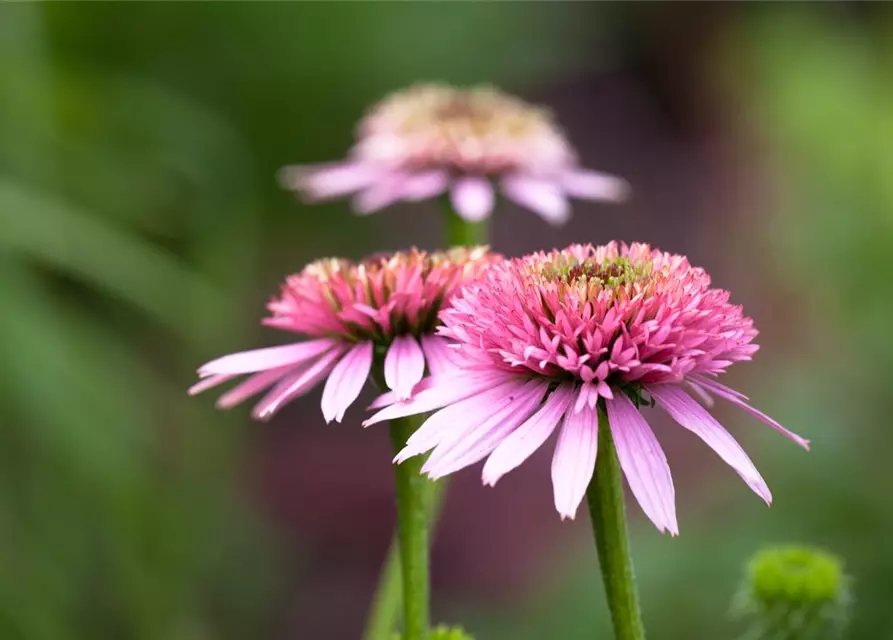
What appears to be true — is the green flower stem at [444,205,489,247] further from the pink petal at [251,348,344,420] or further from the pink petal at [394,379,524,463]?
the pink petal at [394,379,524,463]

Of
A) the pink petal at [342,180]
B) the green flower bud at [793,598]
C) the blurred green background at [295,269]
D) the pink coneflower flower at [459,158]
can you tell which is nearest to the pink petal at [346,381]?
the green flower bud at [793,598]

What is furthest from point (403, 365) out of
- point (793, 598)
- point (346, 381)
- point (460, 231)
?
point (460, 231)

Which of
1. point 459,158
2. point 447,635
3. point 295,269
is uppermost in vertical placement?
point 295,269

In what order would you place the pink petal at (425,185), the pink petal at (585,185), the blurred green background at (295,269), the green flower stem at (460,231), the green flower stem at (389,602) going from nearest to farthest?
the green flower stem at (389,602)
the green flower stem at (460,231)
the pink petal at (425,185)
the pink petal at (585,185)
the blurred green background at (295,269)

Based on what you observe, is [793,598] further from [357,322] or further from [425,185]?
[425,185]

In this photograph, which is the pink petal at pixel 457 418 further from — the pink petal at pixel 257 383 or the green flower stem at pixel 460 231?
the green flower stem at pixel 460 231

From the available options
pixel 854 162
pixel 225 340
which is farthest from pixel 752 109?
pixel 225 340

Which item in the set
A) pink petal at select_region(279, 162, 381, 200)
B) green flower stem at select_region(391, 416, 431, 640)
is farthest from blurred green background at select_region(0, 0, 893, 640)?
green flower stem at select_region(391, 416, 431, 640)
